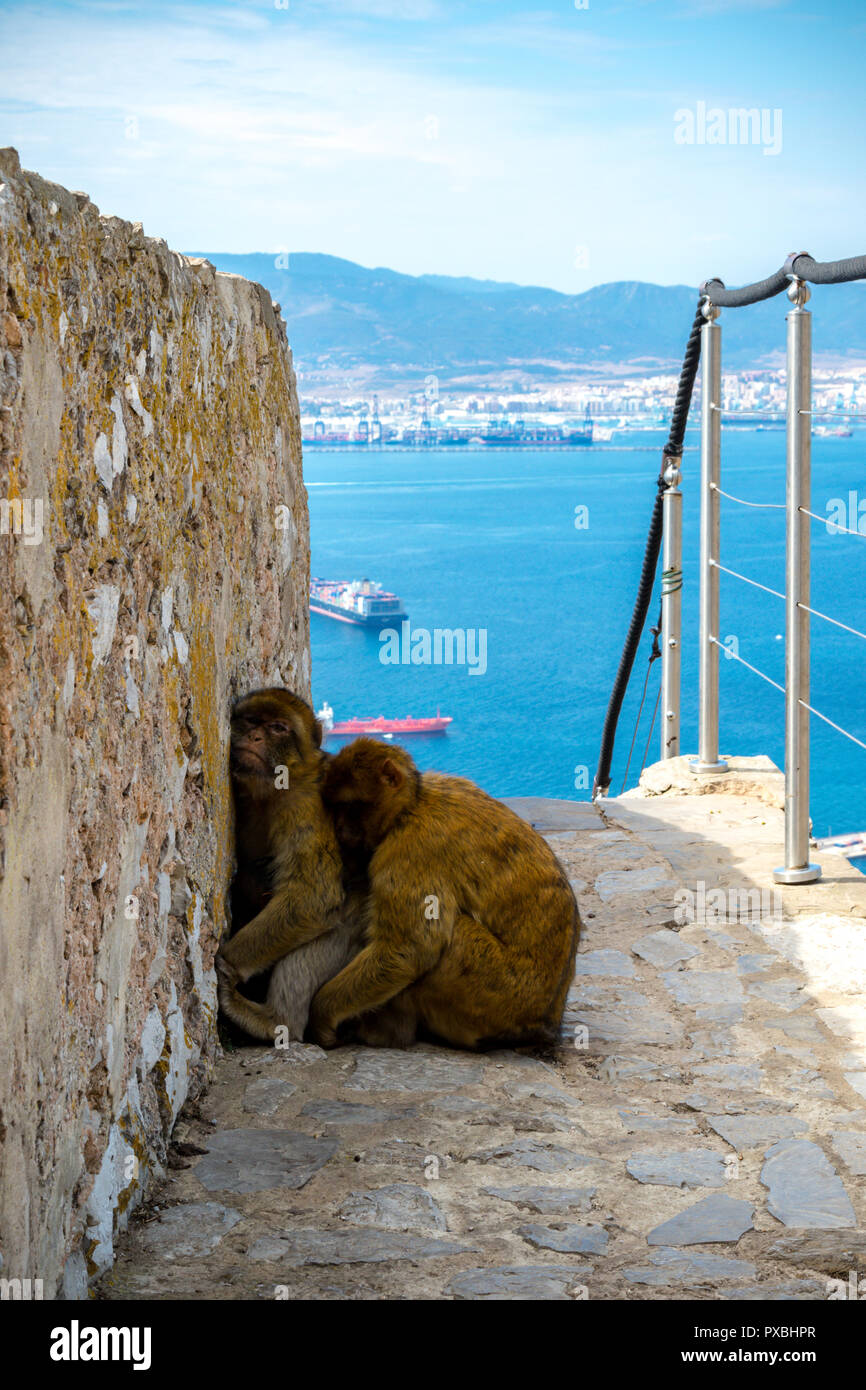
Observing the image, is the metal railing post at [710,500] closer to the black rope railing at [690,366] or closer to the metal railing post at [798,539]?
the black rope railing at [690,366]

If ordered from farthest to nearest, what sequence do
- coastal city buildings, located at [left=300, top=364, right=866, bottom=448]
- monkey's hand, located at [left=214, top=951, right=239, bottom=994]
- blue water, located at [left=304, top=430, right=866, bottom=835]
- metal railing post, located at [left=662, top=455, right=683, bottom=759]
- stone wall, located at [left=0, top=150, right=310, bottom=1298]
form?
1. coastal city buildings, located at [left=300, top=364, right=866, bottom=448]
2. blue water, located at [left=304, top=430, right=866, bottom=835]
3. metal railing post, located at [left=662, top=455, right=683, bottom=759]
4. monkey's hand, located at [left=214, top=951, right=239, bottom=994]
5. stone wall, located at [left=0, top=150, right=310, bottom=1298]

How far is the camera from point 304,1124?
2686 mm

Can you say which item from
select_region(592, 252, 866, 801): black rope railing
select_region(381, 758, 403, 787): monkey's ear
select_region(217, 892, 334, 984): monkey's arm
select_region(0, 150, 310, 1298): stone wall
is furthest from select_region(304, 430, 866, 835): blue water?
select_region(0, 150, 310, 1298): stone wall

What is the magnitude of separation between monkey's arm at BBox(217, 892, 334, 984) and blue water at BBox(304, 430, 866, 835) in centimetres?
3937

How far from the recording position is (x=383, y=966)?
298cm

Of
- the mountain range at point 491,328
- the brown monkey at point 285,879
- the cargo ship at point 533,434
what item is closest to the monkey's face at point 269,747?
the brown monkey at point 285,879

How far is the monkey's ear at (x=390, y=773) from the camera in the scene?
3.04m

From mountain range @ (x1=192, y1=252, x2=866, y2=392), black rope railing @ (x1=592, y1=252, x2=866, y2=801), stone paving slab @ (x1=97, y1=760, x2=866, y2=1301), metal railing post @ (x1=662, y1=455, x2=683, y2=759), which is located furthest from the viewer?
mountain range @ (x1=192, y1=252, x2=866, y2=392)

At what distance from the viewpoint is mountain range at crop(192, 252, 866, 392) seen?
92.9m

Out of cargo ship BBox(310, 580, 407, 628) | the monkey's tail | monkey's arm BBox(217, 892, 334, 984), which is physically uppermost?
monkey's arm BBox(217, 892, 334, 984)

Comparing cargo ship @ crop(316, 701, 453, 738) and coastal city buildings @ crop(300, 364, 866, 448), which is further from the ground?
coastal city buildings @ crop(300, 364, 866, 448)

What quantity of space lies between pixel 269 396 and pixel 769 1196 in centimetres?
237

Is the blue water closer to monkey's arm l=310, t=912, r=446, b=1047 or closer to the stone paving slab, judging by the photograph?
the stone paving slab
